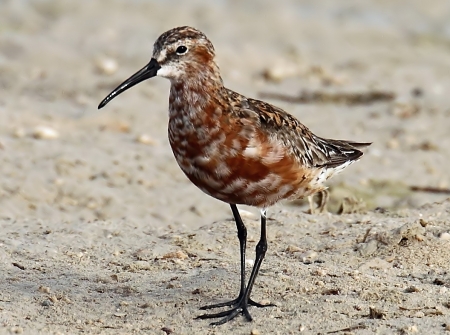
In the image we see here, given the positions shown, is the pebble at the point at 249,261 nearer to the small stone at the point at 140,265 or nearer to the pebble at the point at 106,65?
the small stone at the point at 140,265

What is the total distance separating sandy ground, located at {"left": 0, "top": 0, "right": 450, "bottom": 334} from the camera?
21.1 ft

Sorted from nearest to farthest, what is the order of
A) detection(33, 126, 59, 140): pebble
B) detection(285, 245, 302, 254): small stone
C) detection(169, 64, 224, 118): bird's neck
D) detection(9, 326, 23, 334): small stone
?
1. detection(9, 326, 23, 334): small stone
2. detection(169, 64, 224, 118): bird's neck
3. detection(285, 245, 302, 254): small stone
4. detection(33, 126, 59, 140): pebble

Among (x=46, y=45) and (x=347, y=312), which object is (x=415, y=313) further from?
(x=46, y=45)

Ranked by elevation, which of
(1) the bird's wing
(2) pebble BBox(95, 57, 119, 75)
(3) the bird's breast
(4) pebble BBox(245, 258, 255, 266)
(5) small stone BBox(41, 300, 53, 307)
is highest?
(2) pebble BBox(95, 57, 119, 75)

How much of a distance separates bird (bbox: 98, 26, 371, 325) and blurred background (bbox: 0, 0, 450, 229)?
2.18m

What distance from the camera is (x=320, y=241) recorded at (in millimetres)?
7832

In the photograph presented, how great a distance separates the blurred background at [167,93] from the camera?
9906mm

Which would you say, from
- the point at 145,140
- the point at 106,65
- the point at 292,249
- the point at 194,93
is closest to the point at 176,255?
the point at 292,249

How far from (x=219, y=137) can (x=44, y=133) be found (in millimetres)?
5240

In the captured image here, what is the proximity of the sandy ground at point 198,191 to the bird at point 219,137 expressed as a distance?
2.12 ft

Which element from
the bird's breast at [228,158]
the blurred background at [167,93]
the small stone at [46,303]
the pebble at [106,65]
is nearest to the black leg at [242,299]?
the bird's breast at [228,158]

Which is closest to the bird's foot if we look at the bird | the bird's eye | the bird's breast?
the bird

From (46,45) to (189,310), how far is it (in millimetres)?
9720

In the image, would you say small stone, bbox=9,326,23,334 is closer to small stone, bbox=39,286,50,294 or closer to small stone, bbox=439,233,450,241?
small stone, bbox=39,286,50,294
